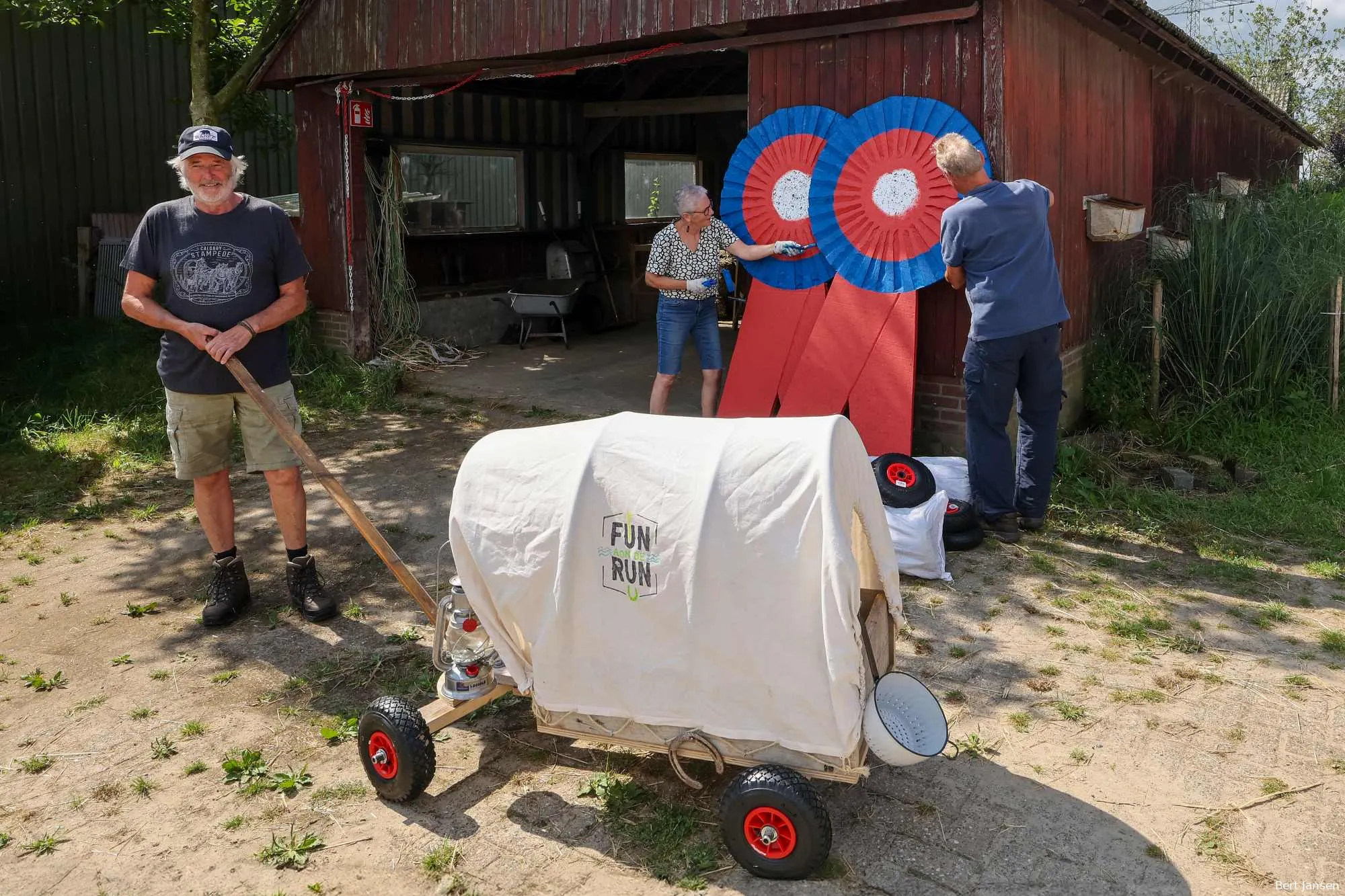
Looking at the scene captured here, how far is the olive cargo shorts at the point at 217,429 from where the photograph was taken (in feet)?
15.8

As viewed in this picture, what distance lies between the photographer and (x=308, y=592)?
16.5ft

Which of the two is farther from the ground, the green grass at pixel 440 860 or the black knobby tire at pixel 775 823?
the black knobby tire at pixel 775 823

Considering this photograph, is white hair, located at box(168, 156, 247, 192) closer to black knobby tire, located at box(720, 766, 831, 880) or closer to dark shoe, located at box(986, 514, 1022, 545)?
black knobby tire, located at box(720, 766, 831, 880)

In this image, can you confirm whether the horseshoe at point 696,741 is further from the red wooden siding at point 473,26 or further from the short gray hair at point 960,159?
the red wooden siding at point 473,26

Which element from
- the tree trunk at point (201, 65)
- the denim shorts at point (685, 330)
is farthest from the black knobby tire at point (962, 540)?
the tree trunk at point (201, 65)

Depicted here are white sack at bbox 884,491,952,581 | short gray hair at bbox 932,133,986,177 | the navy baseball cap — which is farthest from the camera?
short gray hair at bbox 932,133,986,177

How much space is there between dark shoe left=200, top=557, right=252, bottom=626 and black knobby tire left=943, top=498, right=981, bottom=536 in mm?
3449

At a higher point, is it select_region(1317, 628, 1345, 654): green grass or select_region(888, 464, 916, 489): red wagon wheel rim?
select_region(888, 464, 916, 489): red wagon wheel rim

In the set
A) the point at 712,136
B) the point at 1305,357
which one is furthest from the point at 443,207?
the point at 1305,357

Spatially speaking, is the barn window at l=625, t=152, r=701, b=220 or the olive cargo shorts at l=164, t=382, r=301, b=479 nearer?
the olive cargo shorts at l=164, t=382, r=301, b=479

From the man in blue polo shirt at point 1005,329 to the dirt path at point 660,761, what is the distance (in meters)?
0.39

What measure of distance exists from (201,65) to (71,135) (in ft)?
16.6

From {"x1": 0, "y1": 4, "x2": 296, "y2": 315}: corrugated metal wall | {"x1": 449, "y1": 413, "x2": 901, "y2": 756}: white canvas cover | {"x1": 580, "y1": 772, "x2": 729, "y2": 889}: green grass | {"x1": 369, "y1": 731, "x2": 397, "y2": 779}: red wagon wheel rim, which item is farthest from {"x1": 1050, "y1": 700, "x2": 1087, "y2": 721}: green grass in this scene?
{"x1": 0, "y1": 4, "x2": 296, "y2": 315}: corrugated metal wall

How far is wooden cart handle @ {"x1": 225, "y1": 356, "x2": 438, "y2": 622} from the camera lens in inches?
155
